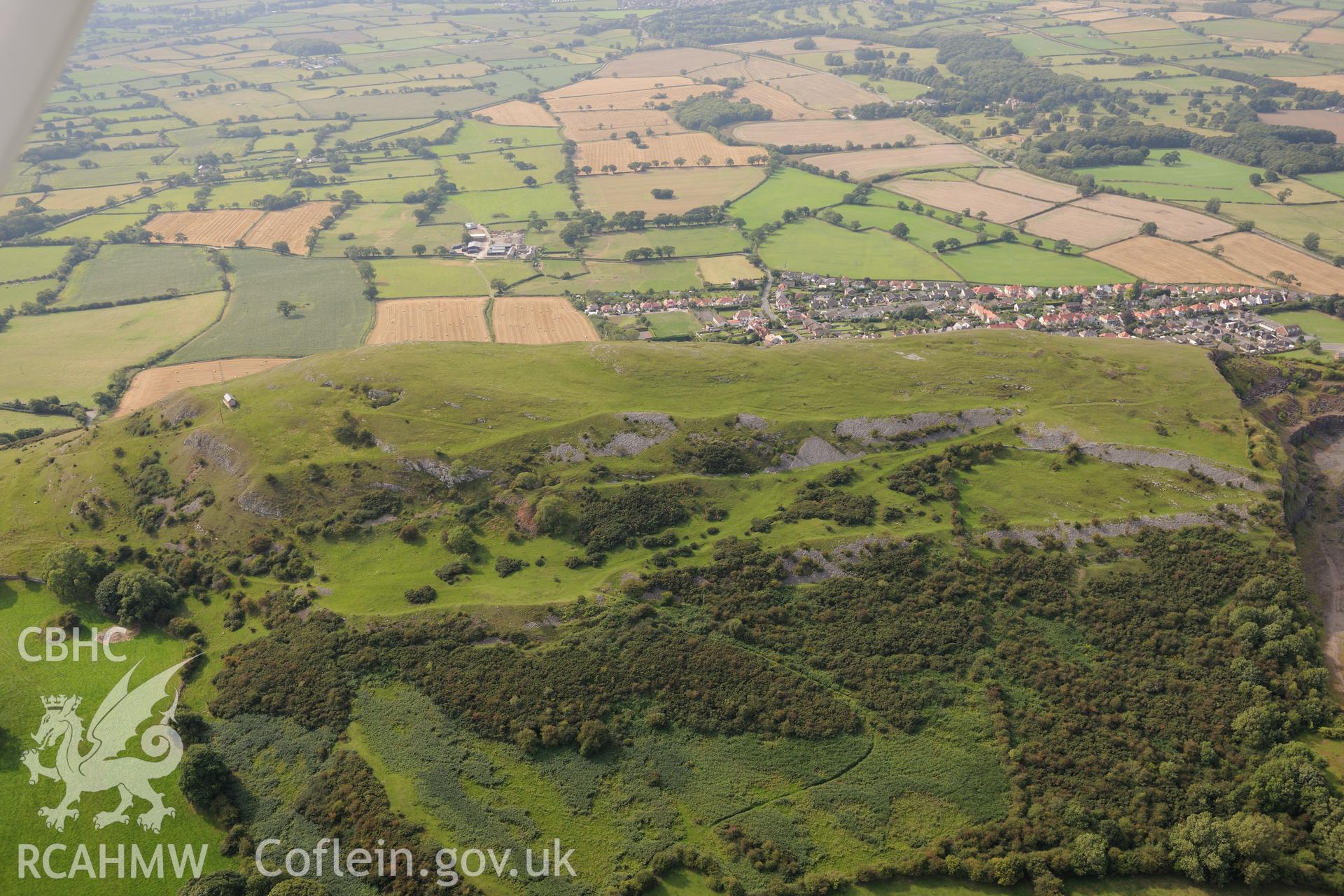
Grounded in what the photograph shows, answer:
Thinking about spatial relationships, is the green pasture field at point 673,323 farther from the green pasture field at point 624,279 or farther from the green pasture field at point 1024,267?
the green pasture field at point 1024,267

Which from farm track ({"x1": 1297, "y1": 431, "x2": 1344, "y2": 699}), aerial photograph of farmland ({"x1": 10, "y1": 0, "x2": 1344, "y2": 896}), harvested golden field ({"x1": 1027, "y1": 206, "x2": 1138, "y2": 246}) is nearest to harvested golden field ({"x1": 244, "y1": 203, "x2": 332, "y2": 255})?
aerial photograph of farmland ({"x1": 10, "y1": 0, "x2": 1344, "y2": 896})

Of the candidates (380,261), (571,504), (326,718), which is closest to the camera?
(326,718)

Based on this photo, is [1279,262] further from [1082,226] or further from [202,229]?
[202,229]

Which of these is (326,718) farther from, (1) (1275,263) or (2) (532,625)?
(1) (1275,263)

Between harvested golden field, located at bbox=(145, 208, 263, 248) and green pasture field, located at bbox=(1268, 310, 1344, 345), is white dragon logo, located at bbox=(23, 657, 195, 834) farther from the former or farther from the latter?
green pasture field, located at bbox=(1268, 310, 1344, 345)

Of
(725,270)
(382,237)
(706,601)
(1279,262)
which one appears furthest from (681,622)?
(1279,262)

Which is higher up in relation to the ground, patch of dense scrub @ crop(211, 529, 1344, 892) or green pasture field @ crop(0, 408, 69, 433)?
patch of dense scrub @ crop(211, 529, 1344, 892)

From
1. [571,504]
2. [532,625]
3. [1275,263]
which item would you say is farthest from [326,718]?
[1275,263]
